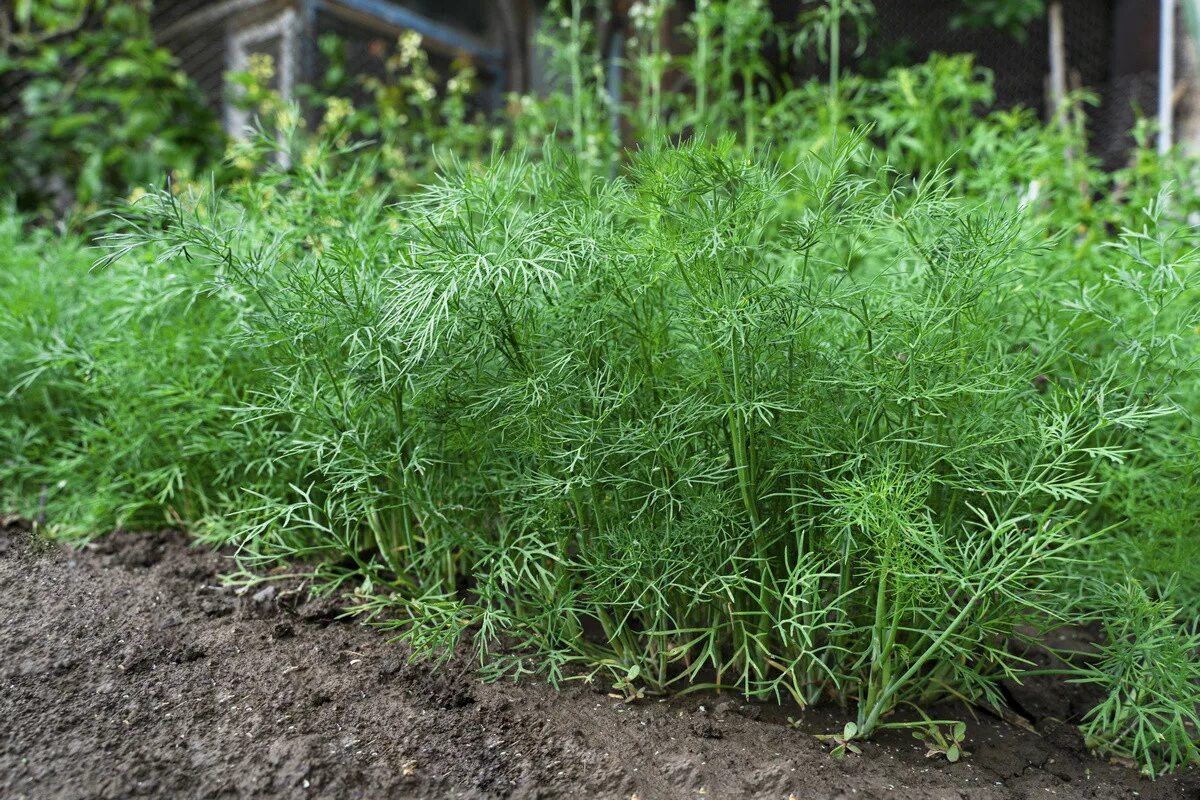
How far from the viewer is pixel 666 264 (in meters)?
1.72

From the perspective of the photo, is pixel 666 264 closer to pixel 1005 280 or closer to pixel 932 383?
pixel 932 383

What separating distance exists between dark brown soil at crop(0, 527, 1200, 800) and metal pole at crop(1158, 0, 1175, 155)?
3779mm

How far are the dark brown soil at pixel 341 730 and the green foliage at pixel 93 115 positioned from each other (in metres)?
3.32

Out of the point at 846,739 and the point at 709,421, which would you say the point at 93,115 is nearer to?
the point at 709,421

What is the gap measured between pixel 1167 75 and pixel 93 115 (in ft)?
18.6

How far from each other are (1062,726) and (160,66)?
197 inches

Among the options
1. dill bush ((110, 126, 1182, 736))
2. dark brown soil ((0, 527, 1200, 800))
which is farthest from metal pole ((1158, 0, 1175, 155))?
dark brown soil ((0, 527, 1200, 800))

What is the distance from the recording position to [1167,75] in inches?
190

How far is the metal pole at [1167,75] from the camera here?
4625 mm

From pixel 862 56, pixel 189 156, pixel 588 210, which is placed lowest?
pixel 588 210

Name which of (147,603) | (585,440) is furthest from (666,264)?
(147,603)

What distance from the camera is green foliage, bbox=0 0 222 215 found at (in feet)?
15.6

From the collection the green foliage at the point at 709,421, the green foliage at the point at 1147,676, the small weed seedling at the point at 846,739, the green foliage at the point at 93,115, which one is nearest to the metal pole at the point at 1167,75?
the green foliage at the point at 709,421

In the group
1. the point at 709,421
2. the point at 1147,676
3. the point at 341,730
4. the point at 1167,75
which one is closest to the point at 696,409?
the point at 709,421
